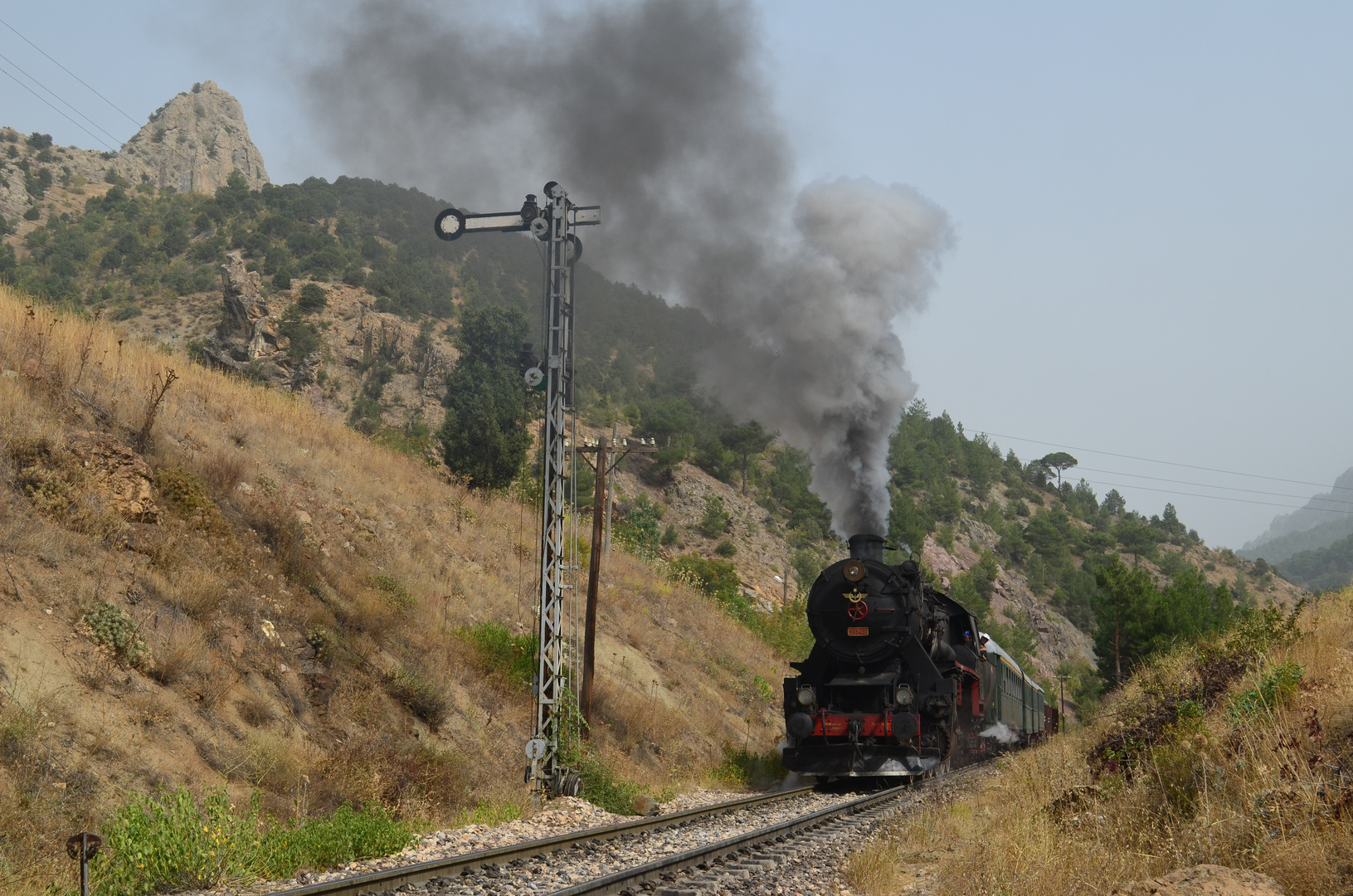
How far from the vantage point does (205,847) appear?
7.23m

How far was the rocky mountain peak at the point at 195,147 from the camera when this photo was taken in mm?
115625

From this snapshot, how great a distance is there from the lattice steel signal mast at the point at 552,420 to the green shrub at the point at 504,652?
242 cm

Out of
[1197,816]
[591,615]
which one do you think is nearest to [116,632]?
[591,615]

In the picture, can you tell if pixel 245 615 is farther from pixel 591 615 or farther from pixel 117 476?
pixel 591 615

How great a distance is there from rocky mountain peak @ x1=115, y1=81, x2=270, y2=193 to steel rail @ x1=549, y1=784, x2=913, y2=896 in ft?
383

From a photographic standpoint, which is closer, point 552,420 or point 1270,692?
point 1270,692

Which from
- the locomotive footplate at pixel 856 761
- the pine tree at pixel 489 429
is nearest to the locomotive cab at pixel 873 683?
the locomotive footplate at pixel 856 761

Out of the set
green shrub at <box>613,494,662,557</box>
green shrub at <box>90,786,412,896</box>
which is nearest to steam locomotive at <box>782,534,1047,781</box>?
green shrub at <box>90,786,412,896</box>

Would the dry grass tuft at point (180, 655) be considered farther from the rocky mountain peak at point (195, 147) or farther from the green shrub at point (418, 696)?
the rocky mountain peak at point (195, 147)

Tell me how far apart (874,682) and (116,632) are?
1124cm

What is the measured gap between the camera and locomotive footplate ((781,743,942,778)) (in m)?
15.4

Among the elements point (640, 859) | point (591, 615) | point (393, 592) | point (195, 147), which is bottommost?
point (640, 859)

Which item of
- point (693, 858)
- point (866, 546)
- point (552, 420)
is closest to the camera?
point (693, 858)

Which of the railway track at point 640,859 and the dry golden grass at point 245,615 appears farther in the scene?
the dry golden grass at point 245,615
